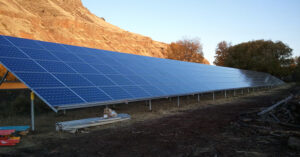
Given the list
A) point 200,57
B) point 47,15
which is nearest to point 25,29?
point 47,15

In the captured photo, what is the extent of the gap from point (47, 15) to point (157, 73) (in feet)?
287

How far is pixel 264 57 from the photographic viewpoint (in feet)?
199

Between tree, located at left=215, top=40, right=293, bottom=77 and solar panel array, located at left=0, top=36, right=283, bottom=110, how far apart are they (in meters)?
49.4

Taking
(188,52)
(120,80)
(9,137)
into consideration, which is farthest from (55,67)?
(188,52)

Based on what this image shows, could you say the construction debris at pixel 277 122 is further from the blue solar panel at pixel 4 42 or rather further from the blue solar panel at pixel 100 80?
the blue solar panel at pixel 4 42

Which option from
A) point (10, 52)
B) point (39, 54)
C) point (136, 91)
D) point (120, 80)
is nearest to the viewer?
point (10, 52)

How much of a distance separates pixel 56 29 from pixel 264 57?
231ft

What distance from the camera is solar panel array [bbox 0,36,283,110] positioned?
8.96 m

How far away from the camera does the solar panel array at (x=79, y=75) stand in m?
8.96

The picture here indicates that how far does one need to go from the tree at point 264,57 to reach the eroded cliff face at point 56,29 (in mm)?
50993

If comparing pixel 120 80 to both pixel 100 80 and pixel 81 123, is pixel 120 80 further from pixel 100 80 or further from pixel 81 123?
pixel 81 123

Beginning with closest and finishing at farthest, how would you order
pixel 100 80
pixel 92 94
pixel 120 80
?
1. pixel 92 94
2. pixel 100 80
3. pixel 120 80

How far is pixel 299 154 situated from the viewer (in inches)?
244

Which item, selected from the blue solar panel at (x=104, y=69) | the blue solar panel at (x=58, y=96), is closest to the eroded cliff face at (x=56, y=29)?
the blue solar panel at (x=104, y=69)
